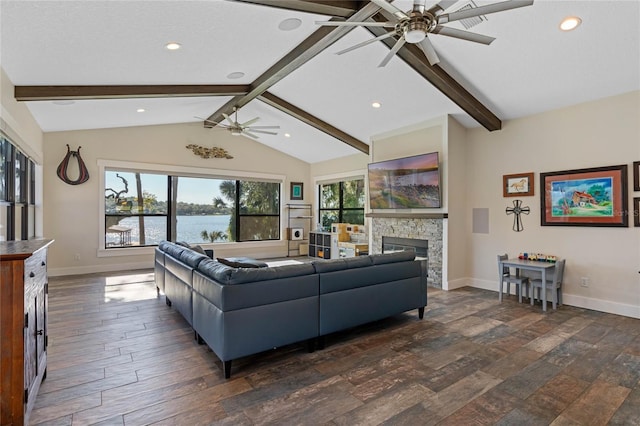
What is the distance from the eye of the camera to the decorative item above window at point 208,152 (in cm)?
788

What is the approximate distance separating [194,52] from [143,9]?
3.41 ft

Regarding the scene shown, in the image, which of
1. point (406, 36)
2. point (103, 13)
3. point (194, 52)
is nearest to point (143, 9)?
point (103, 13)

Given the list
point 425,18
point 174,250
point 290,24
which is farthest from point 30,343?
point 290,24

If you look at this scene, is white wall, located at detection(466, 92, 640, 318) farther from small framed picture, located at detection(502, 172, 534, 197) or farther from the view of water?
the view of water

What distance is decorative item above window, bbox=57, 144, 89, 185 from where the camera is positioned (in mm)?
6414

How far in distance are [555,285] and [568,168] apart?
1701 millimetres

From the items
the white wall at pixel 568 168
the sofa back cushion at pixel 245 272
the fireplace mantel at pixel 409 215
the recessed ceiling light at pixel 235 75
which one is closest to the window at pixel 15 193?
the recessed ceiling light at pixel 235 75

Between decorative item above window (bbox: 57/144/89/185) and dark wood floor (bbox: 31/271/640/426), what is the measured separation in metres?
3.37

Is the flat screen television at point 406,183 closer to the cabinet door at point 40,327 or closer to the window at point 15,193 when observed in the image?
the cabinet door at point 40,327

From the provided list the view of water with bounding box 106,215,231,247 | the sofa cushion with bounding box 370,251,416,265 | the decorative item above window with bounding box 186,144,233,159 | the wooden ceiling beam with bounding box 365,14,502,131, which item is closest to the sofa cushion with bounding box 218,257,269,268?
the sofa cushion with bounding box 370,251,416,265

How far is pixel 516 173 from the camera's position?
533cm

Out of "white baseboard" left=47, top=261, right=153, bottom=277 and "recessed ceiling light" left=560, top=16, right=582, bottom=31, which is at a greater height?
"recessed ceiling light" left=560, top=16, right=582, bottom=31

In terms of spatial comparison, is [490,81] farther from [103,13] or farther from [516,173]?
[103,13]

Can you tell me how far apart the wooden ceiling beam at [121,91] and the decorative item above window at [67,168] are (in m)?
2.73
